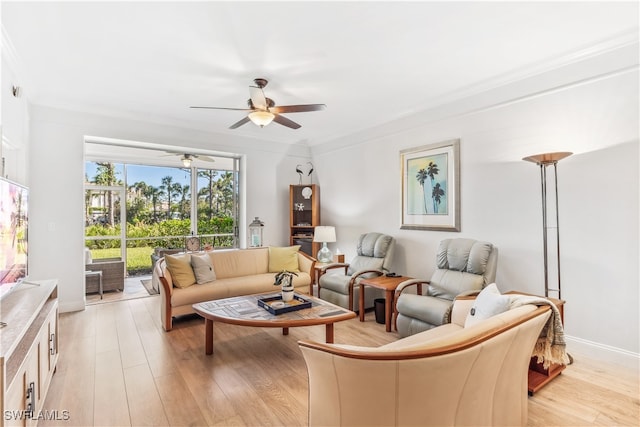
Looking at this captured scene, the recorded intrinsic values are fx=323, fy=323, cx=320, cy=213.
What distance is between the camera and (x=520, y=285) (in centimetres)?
344

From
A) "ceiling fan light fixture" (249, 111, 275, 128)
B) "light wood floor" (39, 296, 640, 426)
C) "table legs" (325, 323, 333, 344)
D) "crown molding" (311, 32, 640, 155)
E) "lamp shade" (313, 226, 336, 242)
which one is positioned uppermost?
"crown molding" (311, 32, 640, 155)

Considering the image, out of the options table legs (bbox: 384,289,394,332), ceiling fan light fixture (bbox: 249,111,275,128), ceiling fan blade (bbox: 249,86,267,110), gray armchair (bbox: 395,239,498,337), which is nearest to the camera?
gray armchair (bbox: 395,239,498,337)

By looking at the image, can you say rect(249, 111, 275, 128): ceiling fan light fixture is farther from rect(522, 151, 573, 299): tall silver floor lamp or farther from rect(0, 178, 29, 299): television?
rect(522, 151, 573, 299): tall silver floor lamp

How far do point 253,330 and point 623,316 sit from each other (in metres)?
3.52

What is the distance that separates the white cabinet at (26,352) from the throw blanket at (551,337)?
104 inches

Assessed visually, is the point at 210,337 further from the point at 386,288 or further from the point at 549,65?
the point at 549,65

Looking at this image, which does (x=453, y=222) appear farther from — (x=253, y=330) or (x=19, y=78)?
(x=19, y=78)

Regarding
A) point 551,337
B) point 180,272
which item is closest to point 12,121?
point 180,272

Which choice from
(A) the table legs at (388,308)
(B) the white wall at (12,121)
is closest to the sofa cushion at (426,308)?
(A) the table legs at (388,308)

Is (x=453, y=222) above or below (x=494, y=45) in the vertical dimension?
below

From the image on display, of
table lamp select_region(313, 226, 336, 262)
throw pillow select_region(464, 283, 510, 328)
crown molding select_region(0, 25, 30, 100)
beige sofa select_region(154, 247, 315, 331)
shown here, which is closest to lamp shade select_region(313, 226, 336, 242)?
table lamp select_region(313, 226, 336, 262)

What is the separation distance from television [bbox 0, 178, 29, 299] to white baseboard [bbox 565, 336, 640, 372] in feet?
15.0

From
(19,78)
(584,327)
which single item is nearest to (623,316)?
(584,327)

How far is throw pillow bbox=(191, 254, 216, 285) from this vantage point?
412 cm
